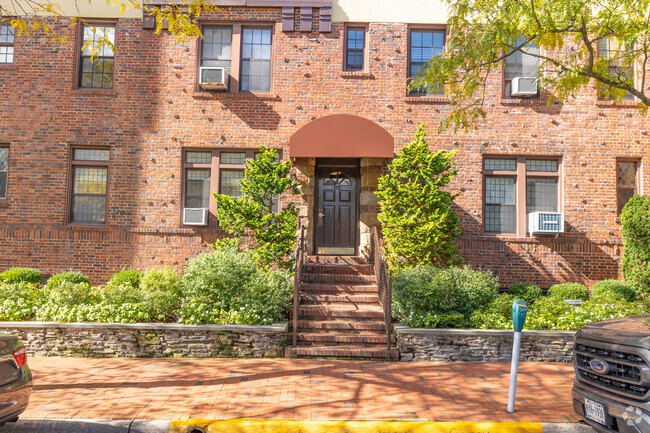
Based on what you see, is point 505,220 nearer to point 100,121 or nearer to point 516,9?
point 516,9

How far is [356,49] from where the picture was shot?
12.8 m

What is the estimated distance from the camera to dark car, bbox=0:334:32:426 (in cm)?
442

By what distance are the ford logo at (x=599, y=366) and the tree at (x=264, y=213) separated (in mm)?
7156

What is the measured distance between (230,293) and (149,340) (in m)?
1.56

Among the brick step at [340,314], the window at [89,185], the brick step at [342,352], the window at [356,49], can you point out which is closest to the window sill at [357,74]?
the window at [356,49]

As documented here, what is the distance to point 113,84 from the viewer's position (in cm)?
1263

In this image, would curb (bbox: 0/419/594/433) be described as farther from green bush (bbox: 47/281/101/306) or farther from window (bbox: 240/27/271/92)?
window (bbox: 240/27/271/92)

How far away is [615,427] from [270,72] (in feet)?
36.0

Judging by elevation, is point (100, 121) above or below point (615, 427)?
above

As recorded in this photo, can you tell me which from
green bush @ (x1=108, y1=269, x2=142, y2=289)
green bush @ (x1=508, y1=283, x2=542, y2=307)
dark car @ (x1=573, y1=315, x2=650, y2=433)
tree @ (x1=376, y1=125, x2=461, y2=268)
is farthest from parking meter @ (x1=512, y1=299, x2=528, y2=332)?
green bush @ (x1=108, y1=269, x2=142, y2=289)

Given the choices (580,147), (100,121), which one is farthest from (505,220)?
(100,121)

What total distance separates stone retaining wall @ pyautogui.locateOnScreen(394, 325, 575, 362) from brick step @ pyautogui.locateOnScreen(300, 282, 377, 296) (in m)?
2.29

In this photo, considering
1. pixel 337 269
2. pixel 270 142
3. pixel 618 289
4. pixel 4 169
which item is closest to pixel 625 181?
pixel 618 289

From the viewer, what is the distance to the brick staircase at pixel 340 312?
8195 mm
